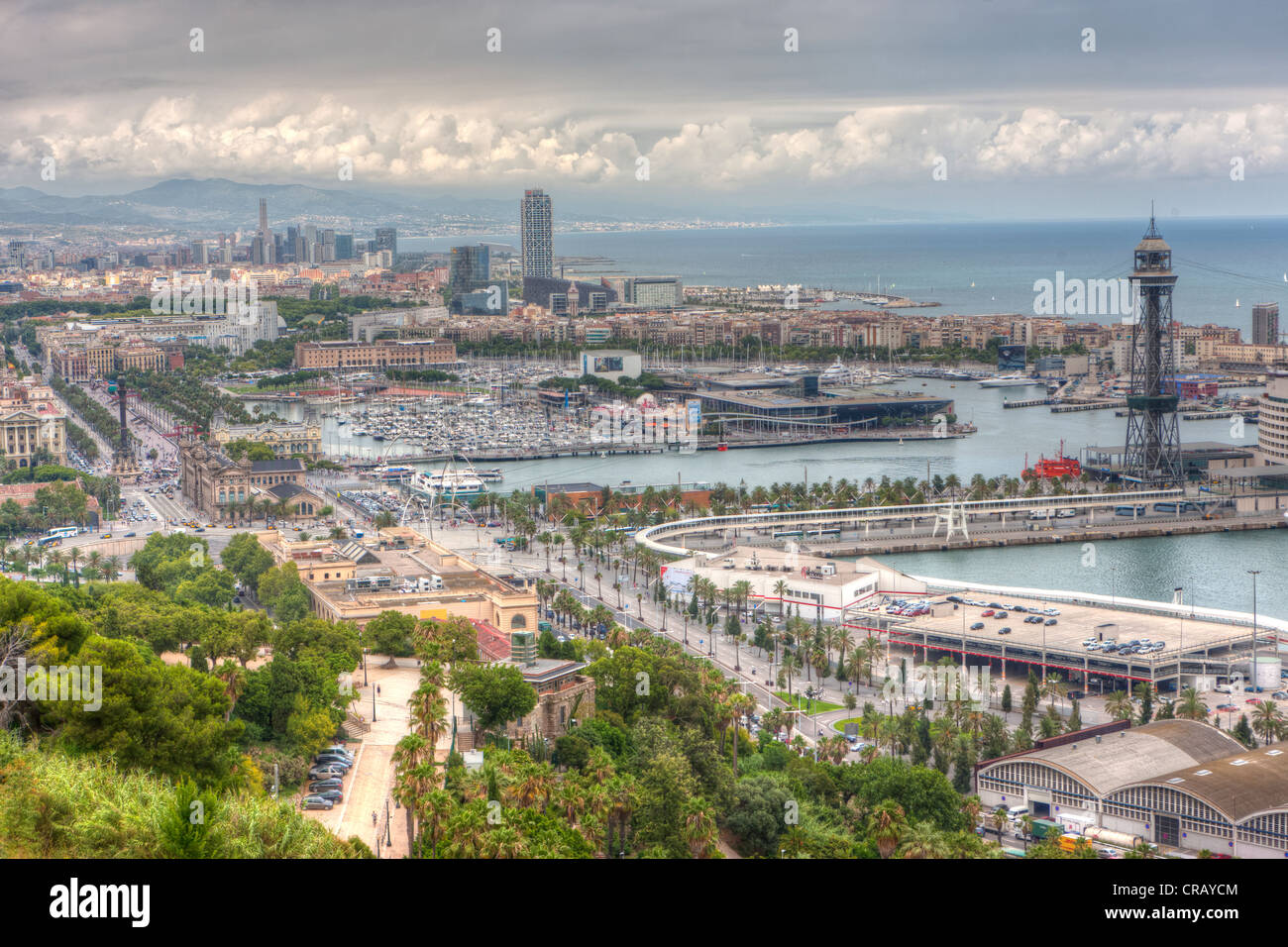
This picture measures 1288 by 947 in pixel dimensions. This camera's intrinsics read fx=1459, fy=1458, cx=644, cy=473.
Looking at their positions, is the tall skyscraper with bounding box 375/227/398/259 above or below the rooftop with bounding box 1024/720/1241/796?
above

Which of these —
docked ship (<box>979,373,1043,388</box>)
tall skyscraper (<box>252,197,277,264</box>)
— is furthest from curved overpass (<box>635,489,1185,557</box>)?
tall skyscraper (<box>252,197,277,264</box>)

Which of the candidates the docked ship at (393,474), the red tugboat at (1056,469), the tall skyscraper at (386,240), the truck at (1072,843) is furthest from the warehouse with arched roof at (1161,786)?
the tall skyscraper at (386,240)

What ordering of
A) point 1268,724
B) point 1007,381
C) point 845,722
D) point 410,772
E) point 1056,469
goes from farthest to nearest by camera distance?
1. point 1007,381
2. point 1056,469
3. point 845,722
4. point 1268,724
5. point 410,772

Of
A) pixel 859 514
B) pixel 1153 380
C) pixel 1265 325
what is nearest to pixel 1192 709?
pixel 859 514

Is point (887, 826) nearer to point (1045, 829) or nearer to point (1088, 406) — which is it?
point (1045, 829)

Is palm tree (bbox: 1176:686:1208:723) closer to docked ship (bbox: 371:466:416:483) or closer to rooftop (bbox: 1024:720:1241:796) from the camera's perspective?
rooftop (bbox: 1024:720:1241:796)

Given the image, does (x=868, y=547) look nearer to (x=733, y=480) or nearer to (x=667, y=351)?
(x=733, y=480)

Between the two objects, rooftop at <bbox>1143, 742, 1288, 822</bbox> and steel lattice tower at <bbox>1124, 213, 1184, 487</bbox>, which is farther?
steel lattice tower at <bbox>1124, 213, 1184, 487</bbox>
